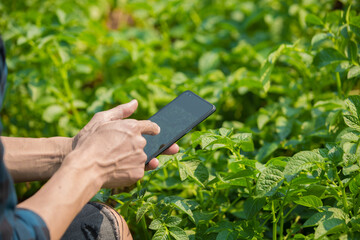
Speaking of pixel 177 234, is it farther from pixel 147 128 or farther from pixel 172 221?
pixel 147 128

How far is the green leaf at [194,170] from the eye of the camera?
4.23 ft

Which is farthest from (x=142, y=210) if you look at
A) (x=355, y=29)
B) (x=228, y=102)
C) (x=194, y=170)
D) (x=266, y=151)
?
(x=228, y=102)

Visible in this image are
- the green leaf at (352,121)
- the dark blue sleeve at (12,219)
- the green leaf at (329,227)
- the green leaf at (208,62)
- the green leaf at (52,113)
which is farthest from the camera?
the green leaf at (208,62)

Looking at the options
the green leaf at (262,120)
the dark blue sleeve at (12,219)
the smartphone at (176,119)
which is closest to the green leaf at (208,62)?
the green leaf at (262,120)

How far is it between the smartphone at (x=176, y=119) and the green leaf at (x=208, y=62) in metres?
0.86

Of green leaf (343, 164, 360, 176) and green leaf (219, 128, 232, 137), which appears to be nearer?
green leaf (343, 164, 360, 176)

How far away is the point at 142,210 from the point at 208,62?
125 centimetres

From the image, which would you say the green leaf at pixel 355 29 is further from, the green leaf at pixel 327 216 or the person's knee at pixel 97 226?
the person's knee at pixel 97 226

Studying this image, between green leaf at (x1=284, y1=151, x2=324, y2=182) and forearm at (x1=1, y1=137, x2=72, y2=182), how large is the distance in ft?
2.15

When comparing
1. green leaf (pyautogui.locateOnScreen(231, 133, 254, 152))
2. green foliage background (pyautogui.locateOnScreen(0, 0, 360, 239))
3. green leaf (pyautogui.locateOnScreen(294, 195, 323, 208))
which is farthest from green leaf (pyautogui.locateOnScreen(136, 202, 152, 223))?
green leaf (pyautogui.locateOnScreen(294, 195, 323, 208))

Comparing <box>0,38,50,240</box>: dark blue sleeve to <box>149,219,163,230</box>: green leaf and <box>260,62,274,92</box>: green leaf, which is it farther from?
<box>260,62,274,92</box>: green leaf

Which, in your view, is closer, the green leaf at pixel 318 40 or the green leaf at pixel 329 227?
the green leaf at pixel 329 227

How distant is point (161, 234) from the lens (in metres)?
1.21

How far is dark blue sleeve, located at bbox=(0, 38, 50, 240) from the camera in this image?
2.73 ft
